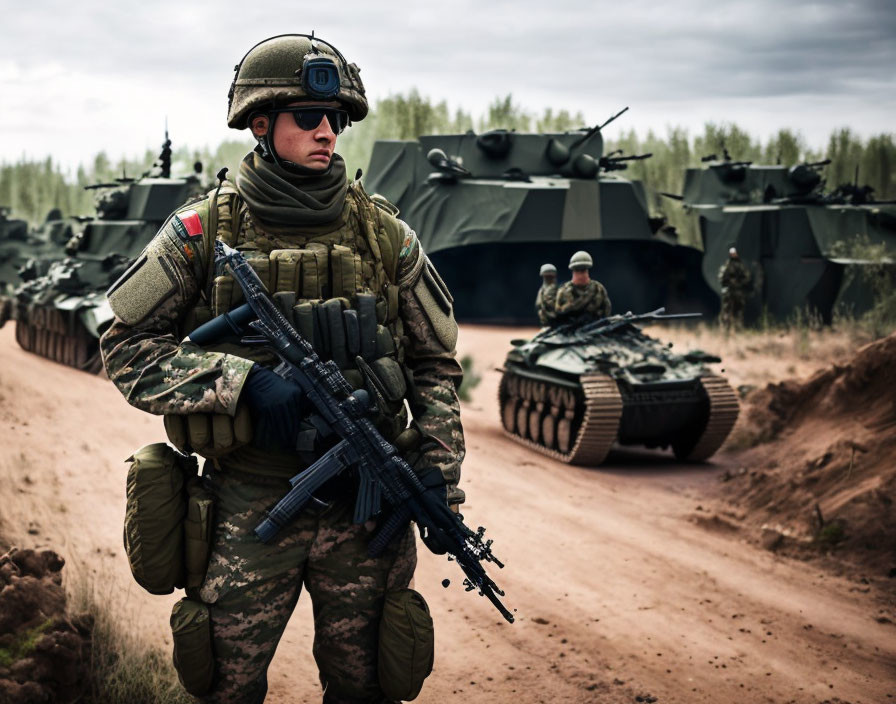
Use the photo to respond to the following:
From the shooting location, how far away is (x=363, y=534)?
10.1ft

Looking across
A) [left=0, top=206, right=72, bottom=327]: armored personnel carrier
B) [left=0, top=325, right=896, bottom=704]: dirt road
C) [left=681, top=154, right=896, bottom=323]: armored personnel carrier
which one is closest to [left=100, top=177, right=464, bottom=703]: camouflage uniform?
[left=0, top=325, right=896, bottom=704]: dirt road

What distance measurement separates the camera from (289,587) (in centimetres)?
303

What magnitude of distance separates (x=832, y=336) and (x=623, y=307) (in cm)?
462

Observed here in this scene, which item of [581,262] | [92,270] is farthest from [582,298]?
[92,270]

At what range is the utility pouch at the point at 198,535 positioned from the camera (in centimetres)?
294

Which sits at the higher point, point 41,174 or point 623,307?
point 41,174

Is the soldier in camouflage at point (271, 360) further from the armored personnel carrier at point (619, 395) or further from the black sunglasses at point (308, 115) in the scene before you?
the armored personnel carrier at point (619, 395)

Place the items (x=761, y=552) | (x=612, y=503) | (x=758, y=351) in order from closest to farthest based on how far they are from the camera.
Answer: (x=761, y=552)
(x=612, y=503)
(x=758, y=351)

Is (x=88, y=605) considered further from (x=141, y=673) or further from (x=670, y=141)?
(x=670, y=141)

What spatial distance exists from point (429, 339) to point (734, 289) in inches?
657

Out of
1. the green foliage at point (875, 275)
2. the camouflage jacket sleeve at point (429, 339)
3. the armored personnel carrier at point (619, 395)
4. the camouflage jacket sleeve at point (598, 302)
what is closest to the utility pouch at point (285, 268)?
the camouflage jacket sleeve at point (429, 339)

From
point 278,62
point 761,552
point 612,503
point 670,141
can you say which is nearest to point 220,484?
point 278,62

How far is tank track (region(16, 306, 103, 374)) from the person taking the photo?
44.1 feet

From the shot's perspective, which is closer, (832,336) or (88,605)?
(88,605)
